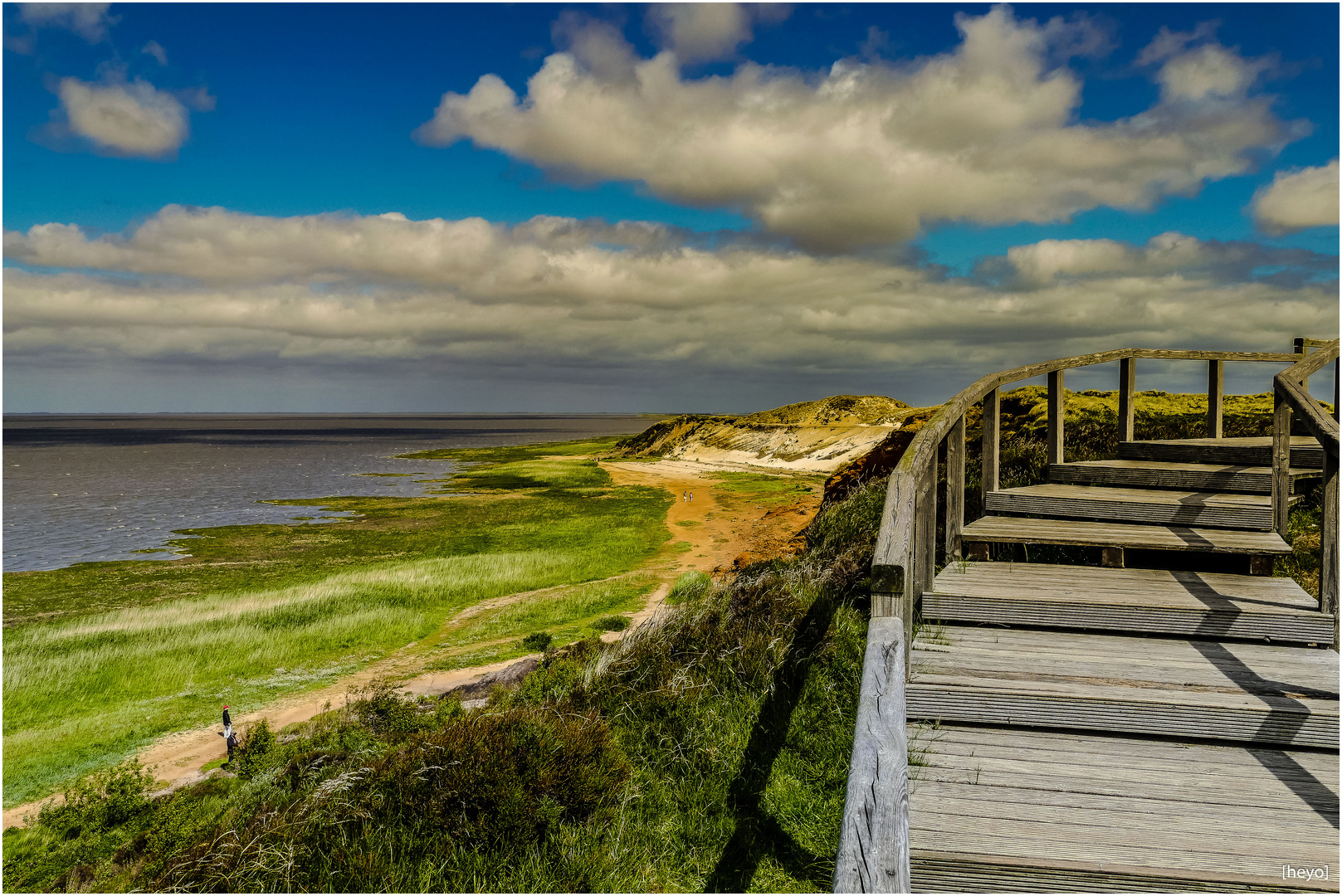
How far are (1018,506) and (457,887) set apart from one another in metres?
5.46

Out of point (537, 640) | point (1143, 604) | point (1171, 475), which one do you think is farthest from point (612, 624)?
point (1143, 604)

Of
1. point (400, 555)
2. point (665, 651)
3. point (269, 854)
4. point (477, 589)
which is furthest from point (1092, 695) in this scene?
point (400, 555)

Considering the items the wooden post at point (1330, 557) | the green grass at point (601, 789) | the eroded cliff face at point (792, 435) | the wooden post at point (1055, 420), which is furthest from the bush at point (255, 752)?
the eroded cliff face at point (792, 435)

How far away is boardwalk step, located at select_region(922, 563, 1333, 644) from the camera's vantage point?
4.50m

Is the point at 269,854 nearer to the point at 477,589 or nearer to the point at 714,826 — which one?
the point at 714,826

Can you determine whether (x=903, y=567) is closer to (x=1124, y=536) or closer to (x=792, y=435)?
(x=1124, y=536)

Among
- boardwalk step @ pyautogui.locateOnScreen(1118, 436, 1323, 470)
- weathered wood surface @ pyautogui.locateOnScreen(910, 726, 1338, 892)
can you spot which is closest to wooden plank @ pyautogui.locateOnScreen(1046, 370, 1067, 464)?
boardwalk step @ pyautogui.locateOnScreen(1118, 436, 1323, 470)

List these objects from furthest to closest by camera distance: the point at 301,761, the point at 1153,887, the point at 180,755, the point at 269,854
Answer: the point at 180,755
the point at 301,761
the point at 269,854
the point at 1153,887

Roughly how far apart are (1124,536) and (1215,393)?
13.4 feet

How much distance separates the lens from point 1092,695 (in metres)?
3.74

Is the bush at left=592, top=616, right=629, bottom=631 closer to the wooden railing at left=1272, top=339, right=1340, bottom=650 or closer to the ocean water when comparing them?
the wooden railing at left=1272, top=339, right=1340, bottom=650

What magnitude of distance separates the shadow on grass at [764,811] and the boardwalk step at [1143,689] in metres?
1.04

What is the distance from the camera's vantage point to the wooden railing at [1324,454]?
4.45 meters

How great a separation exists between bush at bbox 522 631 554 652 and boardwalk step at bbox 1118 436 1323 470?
40.3 ft
